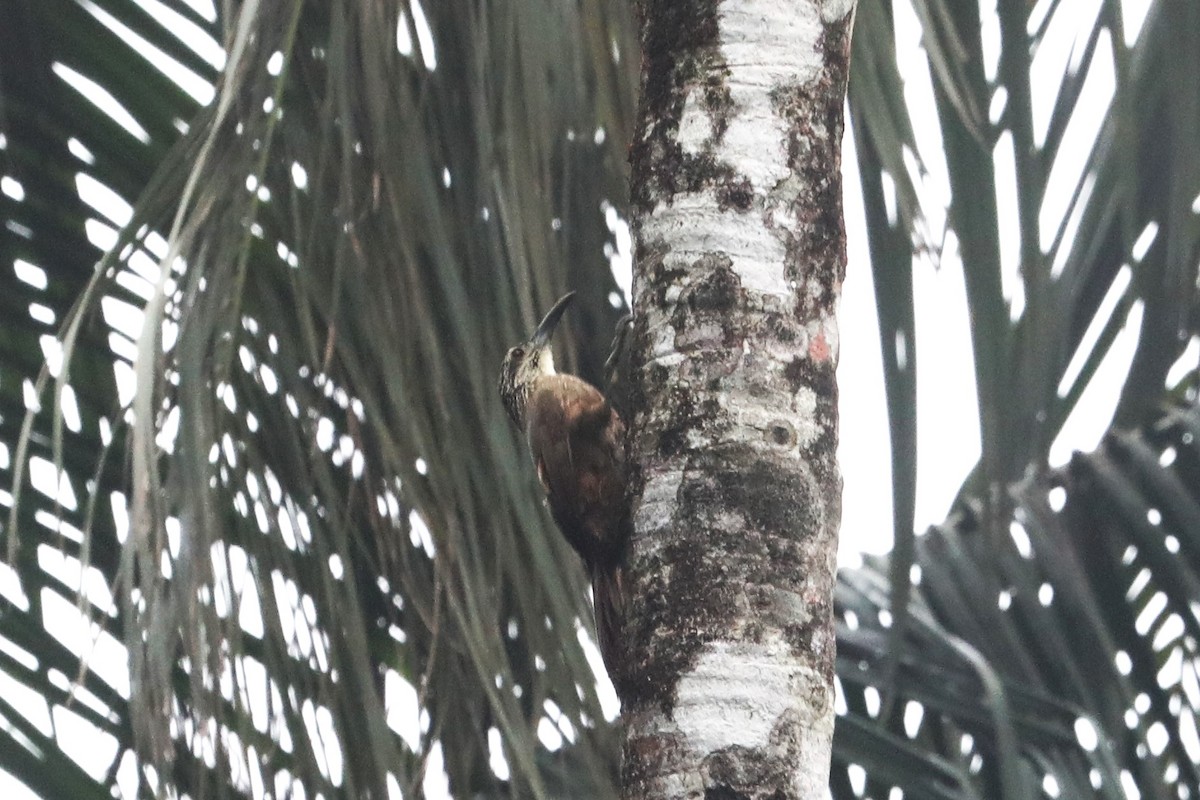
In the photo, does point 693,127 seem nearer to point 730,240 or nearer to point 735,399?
point 730,240

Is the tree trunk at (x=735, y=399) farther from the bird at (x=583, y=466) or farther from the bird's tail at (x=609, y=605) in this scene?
the bird's tail at (x=609, y=605)

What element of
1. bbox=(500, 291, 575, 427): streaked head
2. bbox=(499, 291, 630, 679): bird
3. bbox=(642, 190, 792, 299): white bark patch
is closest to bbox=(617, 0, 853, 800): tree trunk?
bbox=(642, 190, 792, 299): white bark patch

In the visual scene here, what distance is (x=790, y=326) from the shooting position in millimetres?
1661

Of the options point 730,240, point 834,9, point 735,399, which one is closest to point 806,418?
point 735,399

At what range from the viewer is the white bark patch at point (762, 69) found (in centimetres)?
173

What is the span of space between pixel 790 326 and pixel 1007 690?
168 centimetres

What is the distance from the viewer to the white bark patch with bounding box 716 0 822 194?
5.66 ft

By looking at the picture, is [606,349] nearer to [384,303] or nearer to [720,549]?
[384,303]

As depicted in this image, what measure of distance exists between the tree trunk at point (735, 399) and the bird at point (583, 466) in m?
0.67

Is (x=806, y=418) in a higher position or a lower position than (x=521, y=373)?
lower

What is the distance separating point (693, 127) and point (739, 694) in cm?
63

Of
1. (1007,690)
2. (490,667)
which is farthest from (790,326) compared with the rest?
(1007,690)

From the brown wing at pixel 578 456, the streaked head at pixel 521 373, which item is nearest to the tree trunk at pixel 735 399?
the brown wing at pixel 578 456

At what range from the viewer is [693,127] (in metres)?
1.75
